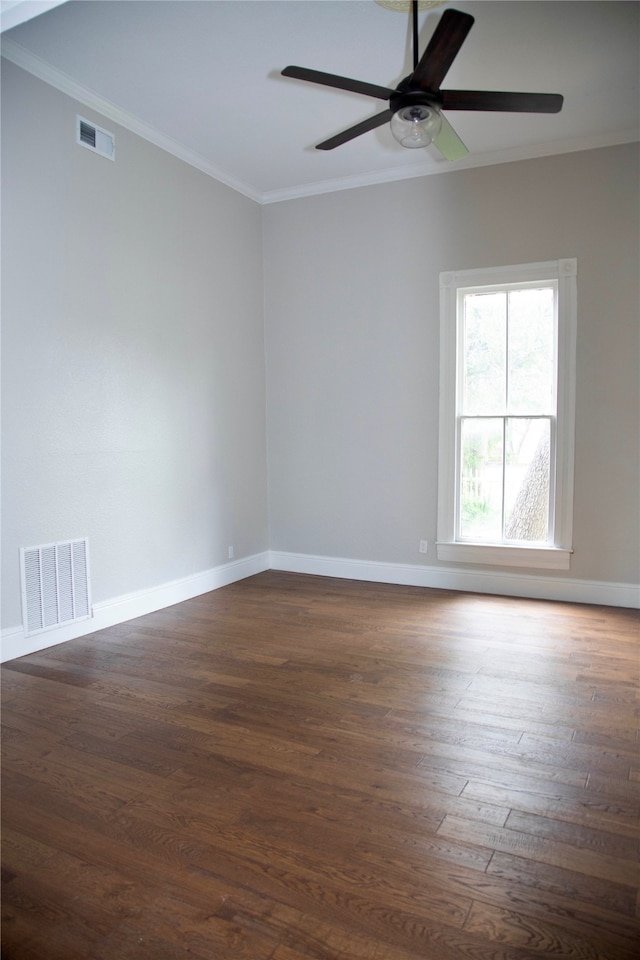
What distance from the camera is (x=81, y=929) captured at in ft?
5.10

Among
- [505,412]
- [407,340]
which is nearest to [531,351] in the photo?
[505,412]

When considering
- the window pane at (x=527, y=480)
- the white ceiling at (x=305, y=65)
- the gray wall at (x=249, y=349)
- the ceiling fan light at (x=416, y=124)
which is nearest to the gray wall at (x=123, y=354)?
the gray wall at (x=249, y=349)

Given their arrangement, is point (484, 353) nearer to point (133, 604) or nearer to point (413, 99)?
point (413, 99)

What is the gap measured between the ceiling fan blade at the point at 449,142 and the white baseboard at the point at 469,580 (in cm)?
290

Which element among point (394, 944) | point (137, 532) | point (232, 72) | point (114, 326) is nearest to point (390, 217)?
point (232, 72)

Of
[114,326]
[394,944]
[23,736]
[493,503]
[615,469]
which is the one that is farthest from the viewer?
[493,503]

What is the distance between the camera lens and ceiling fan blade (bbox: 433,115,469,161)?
3077 mm

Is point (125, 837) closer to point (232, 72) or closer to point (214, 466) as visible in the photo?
point (214, 466)

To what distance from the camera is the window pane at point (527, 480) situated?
15.1ft

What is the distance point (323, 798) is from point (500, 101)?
9.62 feet

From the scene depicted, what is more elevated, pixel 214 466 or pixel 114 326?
pixel 114 326

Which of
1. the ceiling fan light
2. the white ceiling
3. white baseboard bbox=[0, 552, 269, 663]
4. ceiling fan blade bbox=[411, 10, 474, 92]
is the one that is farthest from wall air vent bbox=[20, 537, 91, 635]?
ceiling fan blade bbox=[411, 10, 474, 92]

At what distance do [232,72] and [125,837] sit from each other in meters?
3.74

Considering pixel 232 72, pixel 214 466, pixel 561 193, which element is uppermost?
pixel 232 72
